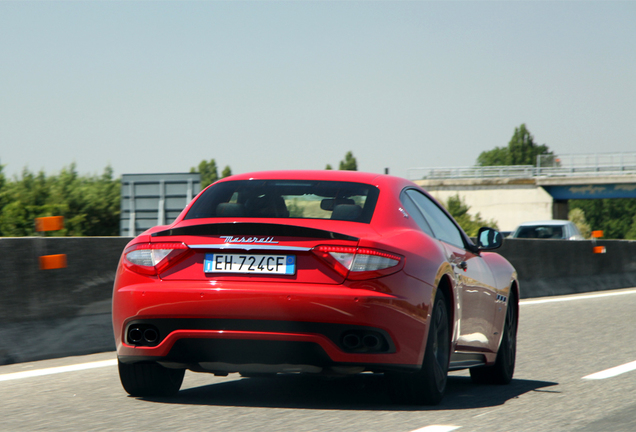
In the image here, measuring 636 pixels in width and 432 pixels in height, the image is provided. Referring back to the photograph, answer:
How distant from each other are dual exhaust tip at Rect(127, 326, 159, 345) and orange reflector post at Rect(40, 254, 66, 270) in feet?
9.56

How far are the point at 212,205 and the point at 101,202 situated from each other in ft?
114

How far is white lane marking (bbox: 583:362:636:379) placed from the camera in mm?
7777

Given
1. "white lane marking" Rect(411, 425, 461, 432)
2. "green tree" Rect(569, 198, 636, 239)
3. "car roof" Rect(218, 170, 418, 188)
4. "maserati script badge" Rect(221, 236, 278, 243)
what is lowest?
"green tree" Rect(569, 198, 636, 239)

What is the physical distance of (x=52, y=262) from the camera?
841 centimetres

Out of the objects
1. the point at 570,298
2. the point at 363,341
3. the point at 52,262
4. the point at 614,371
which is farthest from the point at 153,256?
the point at 570,298

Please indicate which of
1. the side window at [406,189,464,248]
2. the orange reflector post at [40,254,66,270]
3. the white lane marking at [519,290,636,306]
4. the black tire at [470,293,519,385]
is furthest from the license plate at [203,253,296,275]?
the white lane marking at [519,290,636,306]

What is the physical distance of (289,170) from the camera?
21.7ft

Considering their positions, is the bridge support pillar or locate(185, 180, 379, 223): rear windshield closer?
locate(185, 180, 379, 223): rear windshield

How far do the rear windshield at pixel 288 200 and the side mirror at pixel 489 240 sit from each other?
1.47 m

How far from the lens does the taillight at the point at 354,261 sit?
5.36 m

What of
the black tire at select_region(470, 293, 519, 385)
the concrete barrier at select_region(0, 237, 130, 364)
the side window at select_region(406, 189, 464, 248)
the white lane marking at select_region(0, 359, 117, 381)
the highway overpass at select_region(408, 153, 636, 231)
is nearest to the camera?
the side window at select_region(406, 189, 464, 248)

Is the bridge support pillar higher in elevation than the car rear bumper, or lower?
lower

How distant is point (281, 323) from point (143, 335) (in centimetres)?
87

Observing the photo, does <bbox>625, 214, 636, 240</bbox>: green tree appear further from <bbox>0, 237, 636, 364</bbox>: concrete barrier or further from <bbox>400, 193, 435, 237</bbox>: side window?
<bbox>400, 193, 435, 237</bbox>: side window
